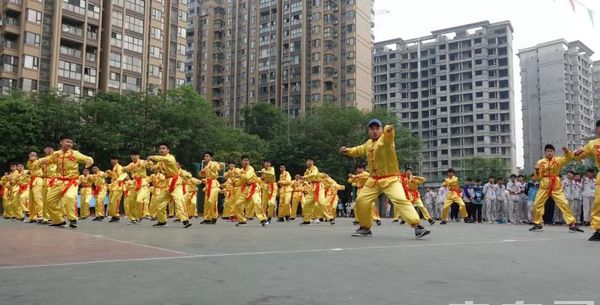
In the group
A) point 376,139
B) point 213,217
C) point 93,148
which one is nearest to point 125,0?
point 93,148

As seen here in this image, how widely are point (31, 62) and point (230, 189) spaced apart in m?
39.4

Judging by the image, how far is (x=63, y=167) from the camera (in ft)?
40.3

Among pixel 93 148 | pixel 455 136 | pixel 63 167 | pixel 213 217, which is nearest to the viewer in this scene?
pixel 63 167

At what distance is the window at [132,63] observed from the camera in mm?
57466

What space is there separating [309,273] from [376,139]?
5.23 meters

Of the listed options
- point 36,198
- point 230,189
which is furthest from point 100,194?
point 230,189

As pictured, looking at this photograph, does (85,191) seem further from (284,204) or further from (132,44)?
(132,44)

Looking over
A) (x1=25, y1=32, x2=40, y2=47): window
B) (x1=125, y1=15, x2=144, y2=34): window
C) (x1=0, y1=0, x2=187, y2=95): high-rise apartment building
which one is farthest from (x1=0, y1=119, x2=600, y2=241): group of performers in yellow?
Answer: (x1=125, y1=15, x2=144, y2=34): window

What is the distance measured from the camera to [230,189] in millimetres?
17609

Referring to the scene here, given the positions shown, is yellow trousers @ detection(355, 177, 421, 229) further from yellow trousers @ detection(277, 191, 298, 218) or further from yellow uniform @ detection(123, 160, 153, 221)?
yellow trousers @ detection(277, 191, 298, 218)

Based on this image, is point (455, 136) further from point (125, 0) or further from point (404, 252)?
point (404, 252)

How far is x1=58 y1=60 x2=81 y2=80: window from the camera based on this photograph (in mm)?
51094

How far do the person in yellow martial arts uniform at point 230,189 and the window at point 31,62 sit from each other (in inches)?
1493

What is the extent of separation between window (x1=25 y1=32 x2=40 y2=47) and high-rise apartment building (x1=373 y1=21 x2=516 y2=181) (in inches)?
2342
